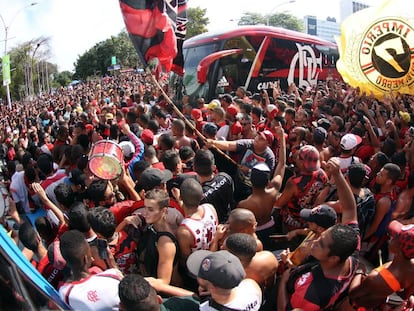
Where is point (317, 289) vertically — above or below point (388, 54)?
below

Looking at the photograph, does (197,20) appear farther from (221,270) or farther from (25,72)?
(221,270)

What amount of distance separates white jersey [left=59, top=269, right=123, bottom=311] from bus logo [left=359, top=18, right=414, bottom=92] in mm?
6893

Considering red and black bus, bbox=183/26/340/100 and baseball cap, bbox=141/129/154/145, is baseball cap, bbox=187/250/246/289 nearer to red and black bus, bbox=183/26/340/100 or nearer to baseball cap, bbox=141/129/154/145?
baseball cap, bbox=141/129/154/145

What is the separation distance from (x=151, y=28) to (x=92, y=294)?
146 inches

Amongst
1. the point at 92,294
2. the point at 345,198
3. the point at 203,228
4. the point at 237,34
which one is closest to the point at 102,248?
the point at 92,294

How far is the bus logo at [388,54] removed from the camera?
Result: 7.33 meters

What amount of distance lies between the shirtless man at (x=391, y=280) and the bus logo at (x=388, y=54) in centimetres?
581

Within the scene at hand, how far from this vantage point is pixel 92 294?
2.07 m

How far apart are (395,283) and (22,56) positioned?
51.1 meters

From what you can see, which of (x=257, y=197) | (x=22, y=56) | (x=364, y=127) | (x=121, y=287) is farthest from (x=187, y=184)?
(x=22, y=56)

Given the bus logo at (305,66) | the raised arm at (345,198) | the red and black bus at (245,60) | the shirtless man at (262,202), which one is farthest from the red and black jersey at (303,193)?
the bus logo at (305,66)

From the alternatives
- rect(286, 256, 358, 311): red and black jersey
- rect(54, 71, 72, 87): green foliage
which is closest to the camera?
rect(286, 256, 358, 311): red and black jersey

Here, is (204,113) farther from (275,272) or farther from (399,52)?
(275,272)

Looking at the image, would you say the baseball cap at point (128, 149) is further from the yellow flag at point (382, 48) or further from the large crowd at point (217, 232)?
the yellow flag at point (382, 48)
